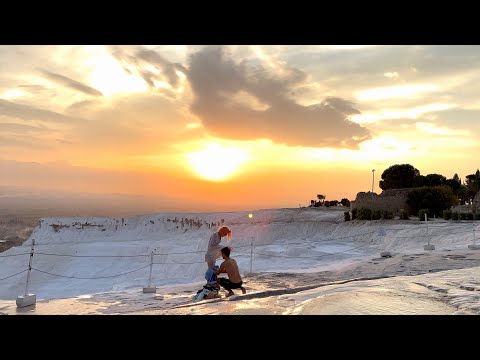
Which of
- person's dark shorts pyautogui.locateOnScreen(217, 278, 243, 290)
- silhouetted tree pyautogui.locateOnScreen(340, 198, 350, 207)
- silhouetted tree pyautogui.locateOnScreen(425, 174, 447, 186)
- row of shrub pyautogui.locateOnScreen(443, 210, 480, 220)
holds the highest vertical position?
silhouetted tree pyautogui.locateOnScreen(425, 174, 447, 186)

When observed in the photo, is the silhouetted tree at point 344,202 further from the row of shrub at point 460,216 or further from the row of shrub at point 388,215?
the row of shrub at point 460,216

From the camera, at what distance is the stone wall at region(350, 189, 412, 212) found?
3450 centimetres

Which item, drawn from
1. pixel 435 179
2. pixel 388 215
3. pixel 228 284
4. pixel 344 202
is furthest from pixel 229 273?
pixel 435 179

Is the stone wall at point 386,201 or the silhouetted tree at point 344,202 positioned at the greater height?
the silhouetted tree at point 344,202

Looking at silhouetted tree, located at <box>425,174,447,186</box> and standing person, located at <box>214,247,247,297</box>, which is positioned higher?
silhouetted tree, located at <box>425,174,447,186</box>

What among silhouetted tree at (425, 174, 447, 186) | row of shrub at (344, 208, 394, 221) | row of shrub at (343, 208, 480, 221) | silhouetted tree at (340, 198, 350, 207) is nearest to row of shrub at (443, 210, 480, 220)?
row of shrub at (343, 208, 480, 221)

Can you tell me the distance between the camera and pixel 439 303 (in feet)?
15.4

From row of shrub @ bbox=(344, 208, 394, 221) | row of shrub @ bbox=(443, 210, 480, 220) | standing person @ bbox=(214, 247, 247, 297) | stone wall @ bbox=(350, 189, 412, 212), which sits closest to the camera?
standing person @ bbox=(214, 247, 247, 297)

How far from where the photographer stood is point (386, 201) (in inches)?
1368

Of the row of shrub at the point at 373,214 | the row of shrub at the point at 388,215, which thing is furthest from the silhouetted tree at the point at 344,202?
the row of shrub at the point at 373,214

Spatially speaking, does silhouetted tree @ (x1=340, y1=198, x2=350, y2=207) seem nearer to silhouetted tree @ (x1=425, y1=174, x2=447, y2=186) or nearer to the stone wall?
silhouetted tree @ (x1=425, y1=174, x2=447, y2=186)

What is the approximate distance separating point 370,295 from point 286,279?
540cm

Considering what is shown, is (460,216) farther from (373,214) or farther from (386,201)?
(386,201)

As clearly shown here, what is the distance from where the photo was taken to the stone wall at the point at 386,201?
34500 millimetres
